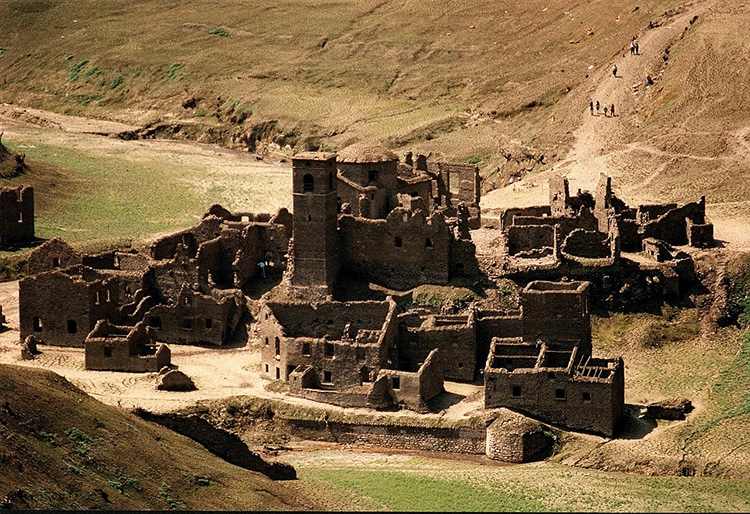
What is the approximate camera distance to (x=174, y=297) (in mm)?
81250

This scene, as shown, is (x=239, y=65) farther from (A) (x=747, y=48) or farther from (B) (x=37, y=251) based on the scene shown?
(B) (x=37, y=251)

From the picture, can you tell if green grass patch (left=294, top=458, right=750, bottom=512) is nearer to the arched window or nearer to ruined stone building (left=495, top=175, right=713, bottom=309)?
ruined stone building (left=495, top=175, right=713, bottom=309)

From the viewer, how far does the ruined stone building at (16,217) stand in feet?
307

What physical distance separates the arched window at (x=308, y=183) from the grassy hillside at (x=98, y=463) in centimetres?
1646

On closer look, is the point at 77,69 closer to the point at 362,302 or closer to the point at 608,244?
the point at 608,244

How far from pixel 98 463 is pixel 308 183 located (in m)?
22.1

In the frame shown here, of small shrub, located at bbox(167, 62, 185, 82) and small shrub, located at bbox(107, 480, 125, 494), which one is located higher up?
small shrub, located at bbox(167, 62, 185, 82)

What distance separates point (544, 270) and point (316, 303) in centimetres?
954

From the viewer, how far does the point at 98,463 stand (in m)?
61.4

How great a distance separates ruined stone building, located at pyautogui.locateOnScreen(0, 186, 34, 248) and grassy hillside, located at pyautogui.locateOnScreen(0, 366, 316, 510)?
27.4 meters

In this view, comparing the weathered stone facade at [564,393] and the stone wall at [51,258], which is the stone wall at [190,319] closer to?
the stone wall at [51,258]

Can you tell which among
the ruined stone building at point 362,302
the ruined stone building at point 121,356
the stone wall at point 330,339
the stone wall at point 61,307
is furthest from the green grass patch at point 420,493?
the stone wall at point 61,307

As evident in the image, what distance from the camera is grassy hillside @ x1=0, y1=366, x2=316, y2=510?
58.4 meters

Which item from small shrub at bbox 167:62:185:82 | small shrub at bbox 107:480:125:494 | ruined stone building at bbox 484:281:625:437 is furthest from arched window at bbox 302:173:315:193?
small shrub at bbox 167:62:185:82
